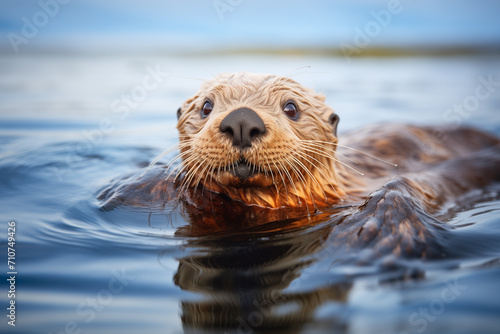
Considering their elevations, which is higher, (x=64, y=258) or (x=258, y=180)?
(x=258, y=180)

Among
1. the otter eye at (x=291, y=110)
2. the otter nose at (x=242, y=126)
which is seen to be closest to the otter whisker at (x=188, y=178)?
the otter nose at (x=242, y=126)

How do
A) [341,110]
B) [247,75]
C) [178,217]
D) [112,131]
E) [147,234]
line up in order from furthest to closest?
[341,110] < [112,131] < [247,75] < [178,217] < [147,234]

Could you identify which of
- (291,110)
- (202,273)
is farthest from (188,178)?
(202,273)

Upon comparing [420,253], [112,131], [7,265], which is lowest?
[420,253]

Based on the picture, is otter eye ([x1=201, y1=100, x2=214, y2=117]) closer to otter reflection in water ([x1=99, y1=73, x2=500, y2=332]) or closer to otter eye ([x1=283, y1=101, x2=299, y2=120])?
otter reflection in water ([x1=99, y1=73, x2=500, y2=332])

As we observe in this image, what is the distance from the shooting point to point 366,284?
261cm

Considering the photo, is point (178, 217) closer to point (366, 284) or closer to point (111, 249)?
point (111, 249)

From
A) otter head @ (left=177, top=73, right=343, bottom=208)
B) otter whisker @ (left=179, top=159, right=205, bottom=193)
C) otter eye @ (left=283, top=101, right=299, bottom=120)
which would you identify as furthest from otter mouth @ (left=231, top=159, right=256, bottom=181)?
otter eye @ (left=283, top=101, right=299, bottom=120)

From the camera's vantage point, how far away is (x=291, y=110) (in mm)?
4098

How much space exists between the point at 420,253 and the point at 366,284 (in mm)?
523

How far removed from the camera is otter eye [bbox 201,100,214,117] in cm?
410

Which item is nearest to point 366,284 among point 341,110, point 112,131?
point 112,131

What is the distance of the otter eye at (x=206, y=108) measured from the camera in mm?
4098

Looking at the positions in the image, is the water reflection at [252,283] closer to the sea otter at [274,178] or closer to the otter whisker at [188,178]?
the sea otter at [274,178]
